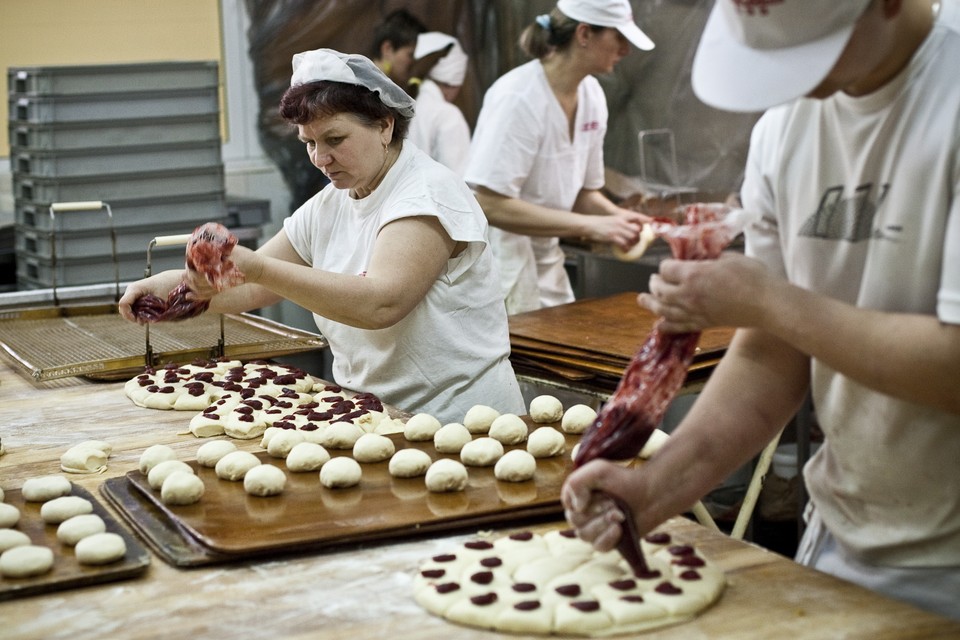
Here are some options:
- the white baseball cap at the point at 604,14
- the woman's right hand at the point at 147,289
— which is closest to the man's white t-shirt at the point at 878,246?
the woman's right hand at the point at 147,289

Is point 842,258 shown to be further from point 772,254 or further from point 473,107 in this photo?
point 473,107

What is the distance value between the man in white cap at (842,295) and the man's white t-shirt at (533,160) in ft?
7.68

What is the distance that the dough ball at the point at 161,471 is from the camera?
202cm

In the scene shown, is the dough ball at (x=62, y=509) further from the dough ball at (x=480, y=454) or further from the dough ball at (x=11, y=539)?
the dough ball at (x=480, y=454)

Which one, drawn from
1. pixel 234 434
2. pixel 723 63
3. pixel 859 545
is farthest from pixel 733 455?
pixel 234 434

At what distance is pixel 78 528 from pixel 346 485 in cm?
47

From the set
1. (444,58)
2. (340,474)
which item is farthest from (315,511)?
(444,58)

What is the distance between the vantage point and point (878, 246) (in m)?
1.43

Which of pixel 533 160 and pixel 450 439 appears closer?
pixel 450 439

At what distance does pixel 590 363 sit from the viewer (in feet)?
10.6

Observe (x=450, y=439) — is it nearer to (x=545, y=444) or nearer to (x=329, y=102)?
(x=545, y=444)

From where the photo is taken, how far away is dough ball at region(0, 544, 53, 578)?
1643mm

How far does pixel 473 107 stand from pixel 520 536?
524 cm

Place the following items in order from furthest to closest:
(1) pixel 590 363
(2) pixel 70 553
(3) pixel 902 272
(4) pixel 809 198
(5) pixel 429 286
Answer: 1. (1) pixel 590 363
2. (5) pixel 429 286
3. (2) pixel 70 553
4. (4) pixel 809 198
5. (3) pixel 902 272
